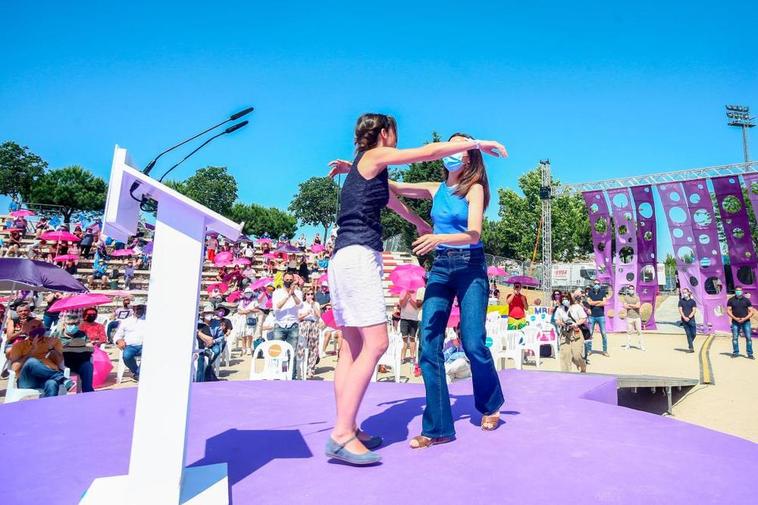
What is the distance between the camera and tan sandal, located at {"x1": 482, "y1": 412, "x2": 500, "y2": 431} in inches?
97.5

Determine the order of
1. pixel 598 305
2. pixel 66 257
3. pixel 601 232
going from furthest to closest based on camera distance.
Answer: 1. pixel 66 257
2. pixel 601 232
3. pixel 598 305

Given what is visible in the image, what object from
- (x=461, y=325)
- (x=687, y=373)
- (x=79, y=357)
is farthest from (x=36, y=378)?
(x=687, y=373)

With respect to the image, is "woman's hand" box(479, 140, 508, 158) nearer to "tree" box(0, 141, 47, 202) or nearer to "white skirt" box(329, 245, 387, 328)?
"white skirt" box(329, 245, 387, 328)

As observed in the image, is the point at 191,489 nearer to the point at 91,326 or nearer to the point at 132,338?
the point at 132,338

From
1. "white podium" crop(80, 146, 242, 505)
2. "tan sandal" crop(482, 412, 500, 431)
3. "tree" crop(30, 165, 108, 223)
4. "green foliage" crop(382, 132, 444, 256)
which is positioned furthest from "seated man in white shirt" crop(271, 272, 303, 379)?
"tree" crop(30, 165, 108, 223)

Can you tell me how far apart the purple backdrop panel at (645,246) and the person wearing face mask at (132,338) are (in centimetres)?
1521

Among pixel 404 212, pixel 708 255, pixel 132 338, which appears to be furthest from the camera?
pixel 708 255

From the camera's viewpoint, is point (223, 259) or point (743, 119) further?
point (743, 119)

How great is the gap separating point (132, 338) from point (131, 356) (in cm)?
32

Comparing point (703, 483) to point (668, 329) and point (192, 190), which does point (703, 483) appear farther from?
point (192, 190)

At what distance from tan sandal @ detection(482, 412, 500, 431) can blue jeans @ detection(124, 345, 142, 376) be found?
256 inches

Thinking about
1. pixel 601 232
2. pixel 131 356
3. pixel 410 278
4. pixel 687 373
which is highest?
pixel 601 232

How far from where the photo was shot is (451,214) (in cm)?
243

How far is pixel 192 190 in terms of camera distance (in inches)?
2317
